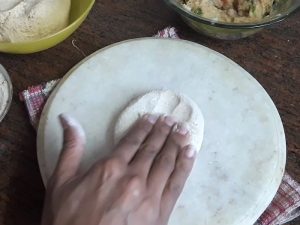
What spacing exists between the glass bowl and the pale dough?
260 mm

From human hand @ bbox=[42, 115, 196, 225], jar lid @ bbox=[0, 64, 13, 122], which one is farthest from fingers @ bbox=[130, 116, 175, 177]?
jar lid @ bbox=[0, 64, 13, 122]

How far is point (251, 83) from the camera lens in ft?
3.14

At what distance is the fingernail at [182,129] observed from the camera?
82 centimetres

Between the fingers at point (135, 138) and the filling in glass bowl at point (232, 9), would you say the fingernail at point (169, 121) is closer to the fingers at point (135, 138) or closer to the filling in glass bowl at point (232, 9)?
the fingers at point (135, 138)

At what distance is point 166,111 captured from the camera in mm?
871

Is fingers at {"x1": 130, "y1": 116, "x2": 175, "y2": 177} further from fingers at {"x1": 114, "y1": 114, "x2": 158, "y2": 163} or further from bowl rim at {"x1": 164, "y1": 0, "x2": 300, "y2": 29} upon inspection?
bowl rim at {"x1": 164, "y1": 0, "x2": 300, "y2": 29}

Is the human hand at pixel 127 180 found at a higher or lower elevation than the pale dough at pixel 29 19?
lower

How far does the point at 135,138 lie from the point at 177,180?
0.35 feet

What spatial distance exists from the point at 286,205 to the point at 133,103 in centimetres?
35

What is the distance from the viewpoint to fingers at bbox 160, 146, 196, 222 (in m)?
0.73

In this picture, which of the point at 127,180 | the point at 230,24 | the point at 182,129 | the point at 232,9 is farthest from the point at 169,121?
the point at 232,9

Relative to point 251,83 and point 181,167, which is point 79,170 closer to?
point 181,167

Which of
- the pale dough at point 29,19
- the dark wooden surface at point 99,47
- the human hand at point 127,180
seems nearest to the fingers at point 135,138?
the human hand at point 127,180

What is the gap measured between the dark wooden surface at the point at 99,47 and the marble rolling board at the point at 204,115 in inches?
2.9
